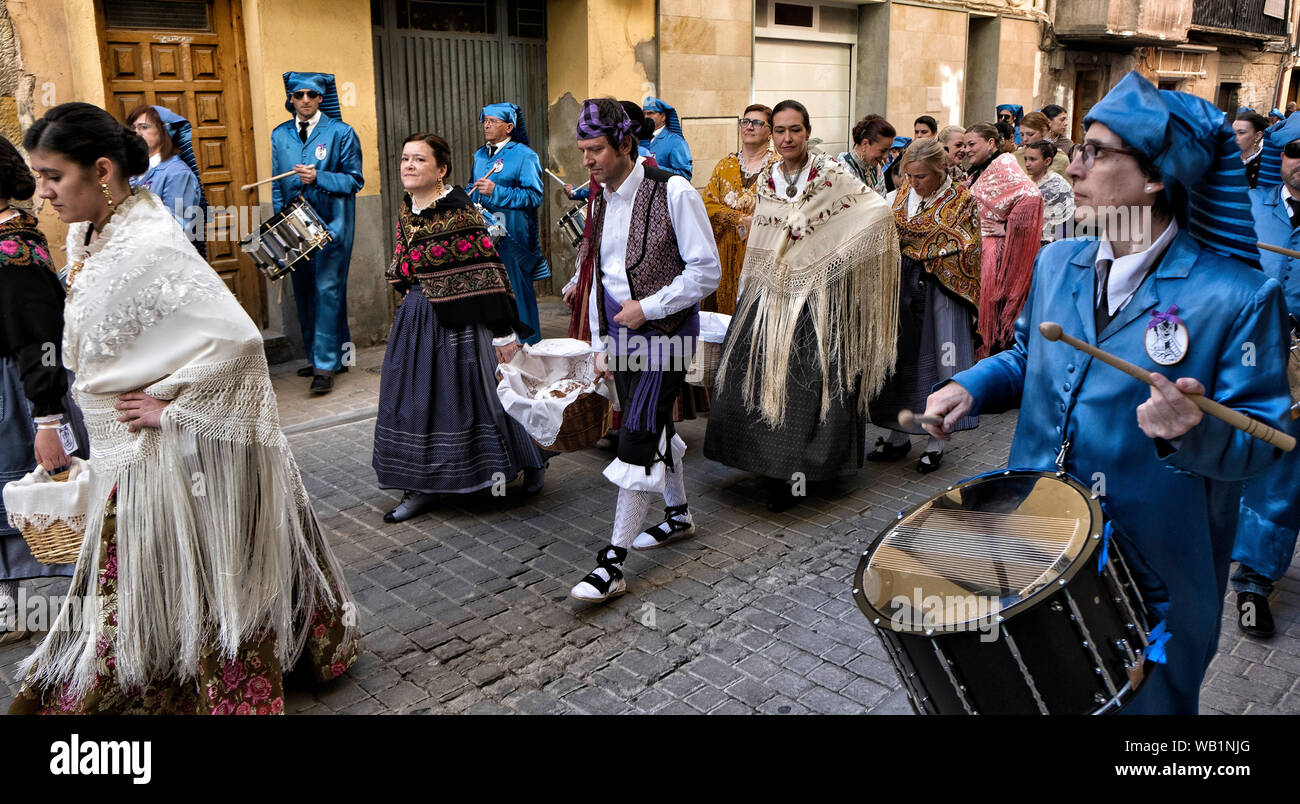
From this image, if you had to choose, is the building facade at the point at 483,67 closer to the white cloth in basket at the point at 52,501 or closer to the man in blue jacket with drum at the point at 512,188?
the man in blue jacket with drum at the point at 512,188

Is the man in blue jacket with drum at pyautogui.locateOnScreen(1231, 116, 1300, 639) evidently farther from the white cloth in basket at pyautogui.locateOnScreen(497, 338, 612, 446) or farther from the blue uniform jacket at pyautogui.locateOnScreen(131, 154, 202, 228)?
the blue uniform jacket at pyautogui.locateOnScreen(131, 154, 202, 228)

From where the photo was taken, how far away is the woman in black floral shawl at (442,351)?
512 cm

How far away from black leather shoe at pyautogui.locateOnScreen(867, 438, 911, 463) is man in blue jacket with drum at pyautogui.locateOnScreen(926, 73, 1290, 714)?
3955 millimetres

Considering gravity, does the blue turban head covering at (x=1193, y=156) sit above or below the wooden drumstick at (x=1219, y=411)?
above

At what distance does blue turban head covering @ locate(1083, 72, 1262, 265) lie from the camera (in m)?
2.29

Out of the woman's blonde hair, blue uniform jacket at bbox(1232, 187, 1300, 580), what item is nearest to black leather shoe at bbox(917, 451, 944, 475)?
the woman's blonde hair

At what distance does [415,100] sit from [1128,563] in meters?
8.73

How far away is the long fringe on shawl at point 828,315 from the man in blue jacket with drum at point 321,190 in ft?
12.6

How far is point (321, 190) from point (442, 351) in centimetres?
337

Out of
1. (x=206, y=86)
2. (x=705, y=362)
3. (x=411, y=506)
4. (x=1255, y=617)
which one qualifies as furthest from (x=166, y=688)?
(x=206, y=86)

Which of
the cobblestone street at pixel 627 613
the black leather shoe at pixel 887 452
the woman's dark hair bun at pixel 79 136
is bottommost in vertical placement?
the cobblestone street at pixel 627 613

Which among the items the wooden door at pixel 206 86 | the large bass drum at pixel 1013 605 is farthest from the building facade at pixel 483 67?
the large bass drum at pixel 1013 605

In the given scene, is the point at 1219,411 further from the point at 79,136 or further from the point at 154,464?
the point at 79,136

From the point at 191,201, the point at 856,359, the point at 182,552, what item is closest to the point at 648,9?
the point at 191,201
